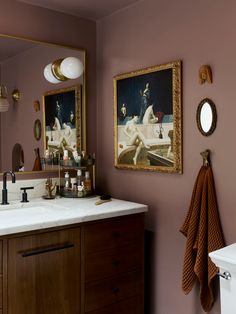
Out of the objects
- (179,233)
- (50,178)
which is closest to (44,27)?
(50,178)

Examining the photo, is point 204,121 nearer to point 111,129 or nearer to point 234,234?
point 234,234

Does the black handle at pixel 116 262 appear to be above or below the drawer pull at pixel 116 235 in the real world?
below

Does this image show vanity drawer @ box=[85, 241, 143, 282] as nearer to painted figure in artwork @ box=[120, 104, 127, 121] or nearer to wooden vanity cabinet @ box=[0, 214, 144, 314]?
wooden vanity cabinet @ box=[0, 214, 144, 314]

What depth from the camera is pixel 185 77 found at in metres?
2.16

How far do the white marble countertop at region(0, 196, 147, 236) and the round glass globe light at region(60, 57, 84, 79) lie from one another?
911mm

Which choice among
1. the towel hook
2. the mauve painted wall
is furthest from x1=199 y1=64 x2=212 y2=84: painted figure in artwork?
the towel hook

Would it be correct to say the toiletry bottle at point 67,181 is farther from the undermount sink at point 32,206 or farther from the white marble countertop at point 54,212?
the undermount sink at point 32,206

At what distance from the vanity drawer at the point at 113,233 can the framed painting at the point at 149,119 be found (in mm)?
400

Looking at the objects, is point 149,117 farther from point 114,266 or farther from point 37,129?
point 114,266

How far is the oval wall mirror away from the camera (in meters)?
2.01

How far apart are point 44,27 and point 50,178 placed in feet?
3.64

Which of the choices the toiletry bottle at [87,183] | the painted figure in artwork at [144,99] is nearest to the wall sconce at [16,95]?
the toiletry bottle at [87,183]

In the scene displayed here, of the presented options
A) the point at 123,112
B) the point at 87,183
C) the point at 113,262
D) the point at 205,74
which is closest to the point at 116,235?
the point at 113,262

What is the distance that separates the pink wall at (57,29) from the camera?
241 cm
